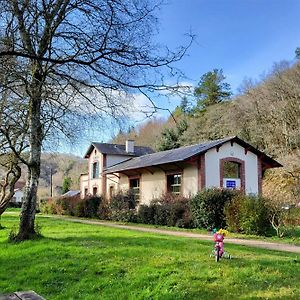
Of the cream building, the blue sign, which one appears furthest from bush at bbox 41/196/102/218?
the blue sign

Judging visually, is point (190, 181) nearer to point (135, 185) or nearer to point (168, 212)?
point (168, 212)

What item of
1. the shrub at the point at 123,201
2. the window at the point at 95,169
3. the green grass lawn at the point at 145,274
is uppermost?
the window at the point at 95,169

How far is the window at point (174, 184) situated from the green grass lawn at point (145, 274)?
15864mm

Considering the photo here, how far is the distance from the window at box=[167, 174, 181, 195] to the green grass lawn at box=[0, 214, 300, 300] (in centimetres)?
1586

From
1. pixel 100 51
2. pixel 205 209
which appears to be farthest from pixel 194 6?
pixel 205 209

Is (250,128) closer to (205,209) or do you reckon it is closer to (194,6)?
(205,209)

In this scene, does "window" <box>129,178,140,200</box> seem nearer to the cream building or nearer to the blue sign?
the cream building

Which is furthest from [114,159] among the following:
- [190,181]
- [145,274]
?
[145,274]

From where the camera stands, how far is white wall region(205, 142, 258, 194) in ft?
81.0

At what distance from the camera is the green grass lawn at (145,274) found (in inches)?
247

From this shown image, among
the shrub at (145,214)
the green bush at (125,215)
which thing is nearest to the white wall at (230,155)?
the shrub at (145,214)

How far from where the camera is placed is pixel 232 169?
91.0ft

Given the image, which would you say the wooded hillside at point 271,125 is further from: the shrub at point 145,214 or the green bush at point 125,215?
the shrub at point 145,214

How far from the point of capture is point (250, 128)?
4125 centimetres
